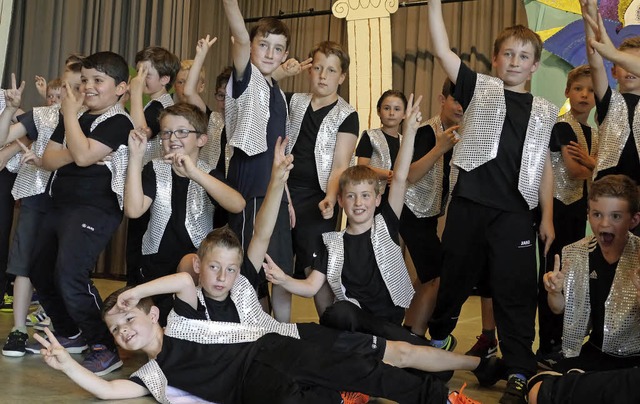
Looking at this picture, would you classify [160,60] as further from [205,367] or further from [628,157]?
[628,157]

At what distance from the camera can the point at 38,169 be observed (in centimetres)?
331

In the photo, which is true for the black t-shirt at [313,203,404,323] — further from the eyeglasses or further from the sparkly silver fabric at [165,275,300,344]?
the eyeglasses

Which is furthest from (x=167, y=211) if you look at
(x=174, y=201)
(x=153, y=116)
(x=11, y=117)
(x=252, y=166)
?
(x=11, y=117)

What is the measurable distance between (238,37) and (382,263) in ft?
3.24

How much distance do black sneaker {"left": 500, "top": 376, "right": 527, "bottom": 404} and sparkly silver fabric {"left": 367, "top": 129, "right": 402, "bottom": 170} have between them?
1.41 meters

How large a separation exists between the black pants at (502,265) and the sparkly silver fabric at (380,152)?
0.93 metres

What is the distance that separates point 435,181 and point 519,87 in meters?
0.75

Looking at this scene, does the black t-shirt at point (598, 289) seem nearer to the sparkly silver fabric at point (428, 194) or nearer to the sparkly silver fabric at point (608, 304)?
the sparkly silver fabric at point (608, 304)

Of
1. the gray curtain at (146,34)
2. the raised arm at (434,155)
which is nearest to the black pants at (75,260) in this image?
the raised arm at (434,155)

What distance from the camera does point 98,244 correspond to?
291cm

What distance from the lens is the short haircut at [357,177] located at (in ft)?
9.55

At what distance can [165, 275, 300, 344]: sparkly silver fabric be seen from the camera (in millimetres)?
2400

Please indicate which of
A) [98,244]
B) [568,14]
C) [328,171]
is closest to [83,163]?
[98,244]

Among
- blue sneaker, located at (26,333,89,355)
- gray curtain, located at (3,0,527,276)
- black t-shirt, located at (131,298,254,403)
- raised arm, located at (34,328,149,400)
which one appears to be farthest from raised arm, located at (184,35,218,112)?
gray curtain, located at (3,0,527,276)
